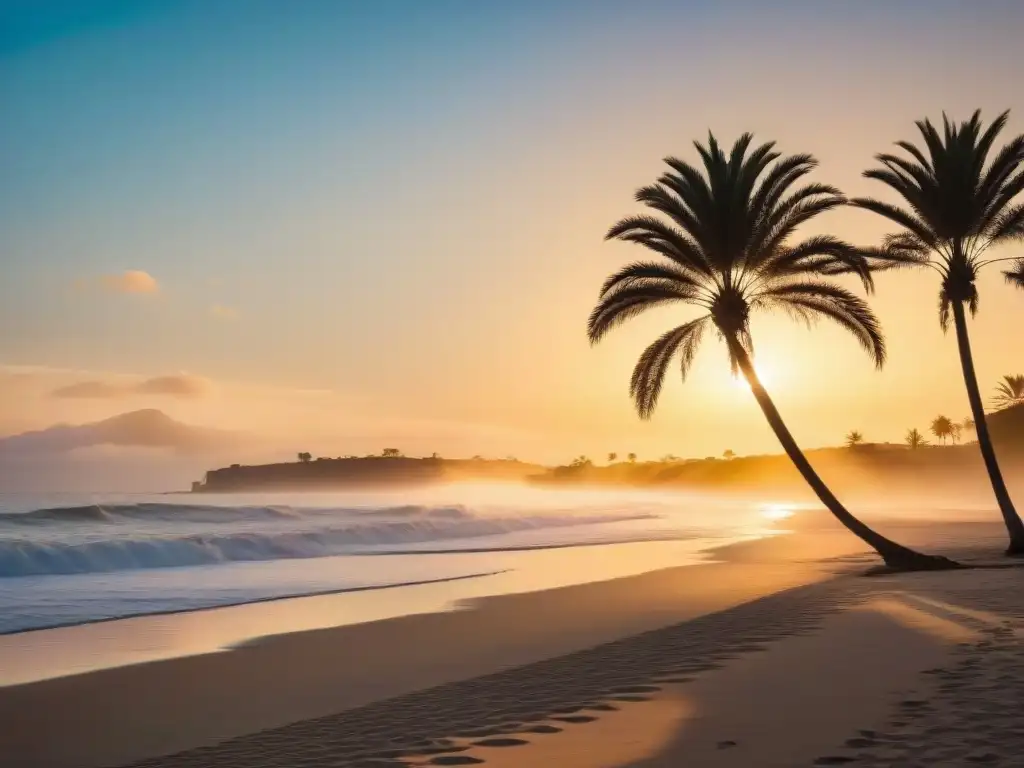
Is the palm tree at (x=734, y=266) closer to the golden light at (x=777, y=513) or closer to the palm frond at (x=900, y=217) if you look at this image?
the palm frond at (x=900, y=217)

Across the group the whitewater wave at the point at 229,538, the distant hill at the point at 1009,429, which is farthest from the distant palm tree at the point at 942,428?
the whitewater wave at the point at 229,538

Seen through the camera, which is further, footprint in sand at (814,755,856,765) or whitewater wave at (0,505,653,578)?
whitewater wave at (0,505,653,578)

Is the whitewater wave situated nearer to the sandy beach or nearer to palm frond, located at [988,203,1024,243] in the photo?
the sandy beach

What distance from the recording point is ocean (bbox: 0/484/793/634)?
17172mm

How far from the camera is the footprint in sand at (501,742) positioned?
5.77 meters

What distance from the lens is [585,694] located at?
7215mm

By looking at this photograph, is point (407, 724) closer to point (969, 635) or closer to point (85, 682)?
point (85, 682)

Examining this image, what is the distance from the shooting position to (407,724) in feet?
21.6

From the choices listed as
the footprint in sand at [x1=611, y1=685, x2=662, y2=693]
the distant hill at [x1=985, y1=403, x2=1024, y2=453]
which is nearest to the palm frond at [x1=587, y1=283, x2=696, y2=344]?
the footprint in sand at [x1=611, y1=685, x2=662, y2=693]

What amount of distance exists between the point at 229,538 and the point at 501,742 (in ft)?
82.5

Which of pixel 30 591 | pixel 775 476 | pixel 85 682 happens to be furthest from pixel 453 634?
pixel 775 476

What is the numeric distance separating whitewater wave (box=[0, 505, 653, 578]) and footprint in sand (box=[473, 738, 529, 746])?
20.9 meters

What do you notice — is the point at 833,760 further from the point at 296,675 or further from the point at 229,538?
the point at 229,538

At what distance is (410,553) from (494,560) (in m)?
4.55
